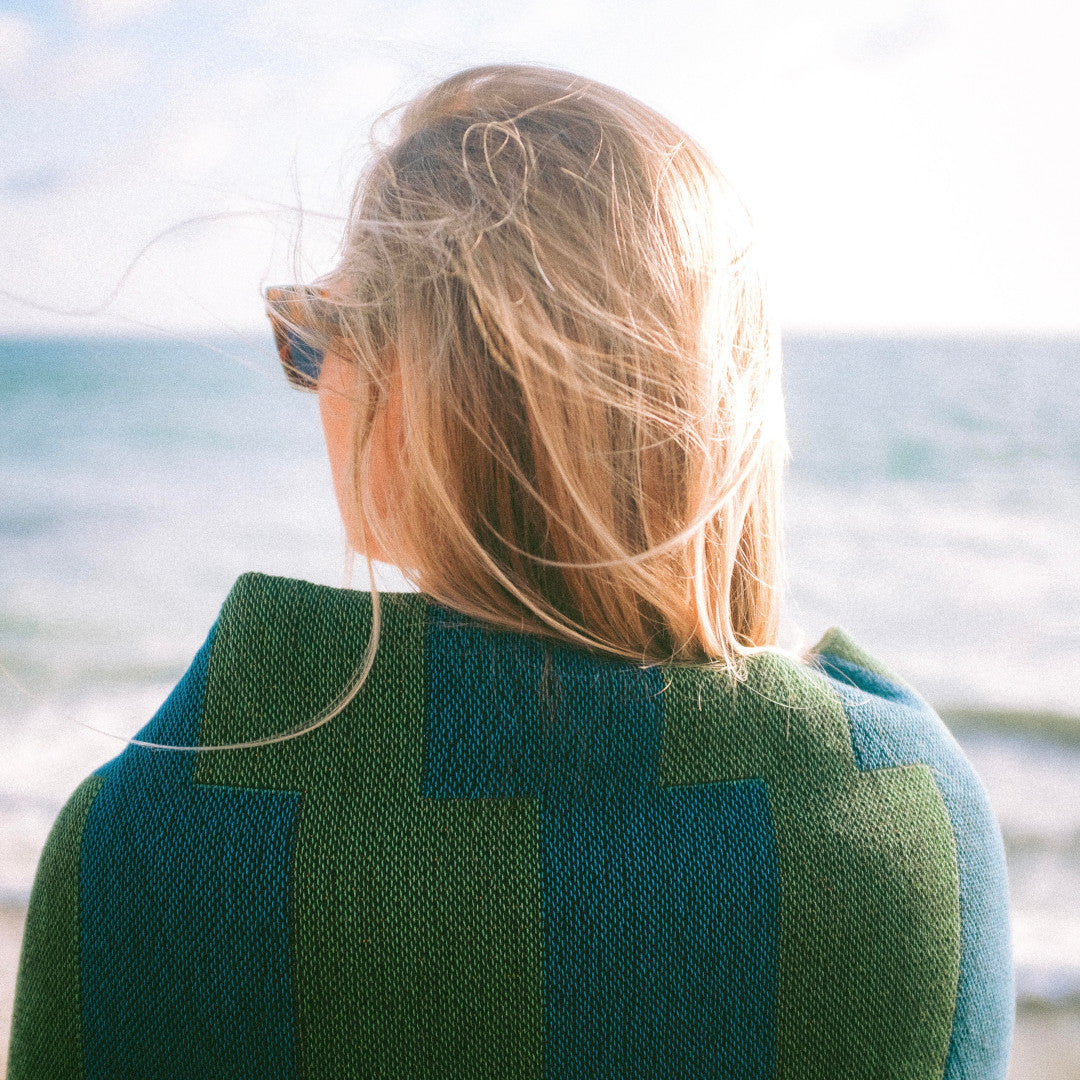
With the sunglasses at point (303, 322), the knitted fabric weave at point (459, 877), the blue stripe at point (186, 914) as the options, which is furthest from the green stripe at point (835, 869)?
the sunglasses at point (303, 322)

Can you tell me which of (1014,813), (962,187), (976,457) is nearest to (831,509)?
(976,457)

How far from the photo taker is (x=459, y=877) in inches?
25.0

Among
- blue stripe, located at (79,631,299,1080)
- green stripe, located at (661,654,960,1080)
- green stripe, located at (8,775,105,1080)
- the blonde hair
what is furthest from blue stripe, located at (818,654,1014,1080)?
green stripe, located at (8,775,105,1080)

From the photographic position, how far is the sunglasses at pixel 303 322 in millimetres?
779

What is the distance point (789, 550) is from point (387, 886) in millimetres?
7169

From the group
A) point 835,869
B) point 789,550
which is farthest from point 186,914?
point 789,550

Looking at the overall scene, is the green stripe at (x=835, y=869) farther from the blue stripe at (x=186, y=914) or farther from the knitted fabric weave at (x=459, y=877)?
the blue stripe at (x=186, y=914)

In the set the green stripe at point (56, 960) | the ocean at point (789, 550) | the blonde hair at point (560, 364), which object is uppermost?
the blonde hair at point (560, 364)

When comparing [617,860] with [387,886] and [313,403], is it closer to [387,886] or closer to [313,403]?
[387,886]

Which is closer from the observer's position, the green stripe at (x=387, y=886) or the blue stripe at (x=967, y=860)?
the green stripe at (x=387, y=886)

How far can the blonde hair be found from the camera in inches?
28.2

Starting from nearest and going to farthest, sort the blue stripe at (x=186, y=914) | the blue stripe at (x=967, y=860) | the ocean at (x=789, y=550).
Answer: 1. the blue stripe at (x=186, y=914)
2. the blue stripe at (x=967, y=860)
3. the ocean at (x=789, y=550)

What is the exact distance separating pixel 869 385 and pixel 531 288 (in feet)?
56.2

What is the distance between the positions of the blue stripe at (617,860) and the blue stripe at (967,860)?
12 cm
